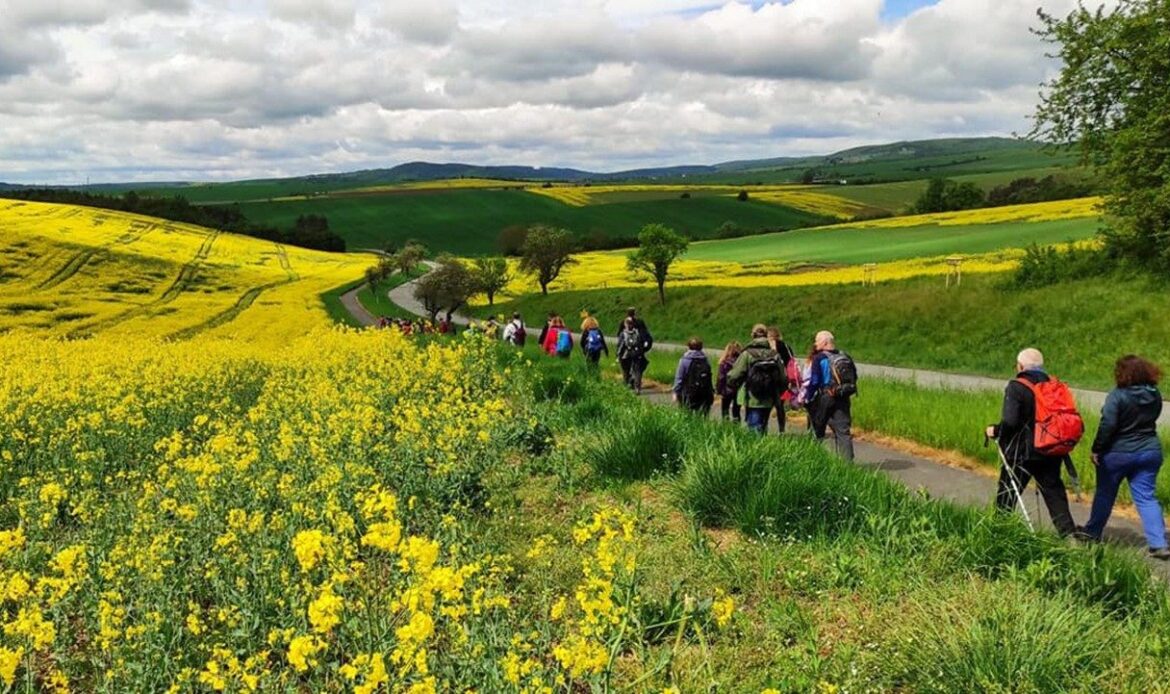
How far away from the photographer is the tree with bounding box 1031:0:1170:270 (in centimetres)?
2111

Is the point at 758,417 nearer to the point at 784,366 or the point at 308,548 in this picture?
the point at 784,366

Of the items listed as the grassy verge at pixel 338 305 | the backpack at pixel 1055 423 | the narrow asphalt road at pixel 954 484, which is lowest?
the grassy verge at pixel 338 305

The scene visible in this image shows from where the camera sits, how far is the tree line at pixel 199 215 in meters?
88.1

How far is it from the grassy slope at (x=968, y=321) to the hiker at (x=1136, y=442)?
12.7 meters

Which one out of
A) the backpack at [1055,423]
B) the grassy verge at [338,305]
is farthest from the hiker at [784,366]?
the grassy verge at [338,305]

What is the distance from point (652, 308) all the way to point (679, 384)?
2725 cm

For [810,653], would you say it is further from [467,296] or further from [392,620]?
[467,296]

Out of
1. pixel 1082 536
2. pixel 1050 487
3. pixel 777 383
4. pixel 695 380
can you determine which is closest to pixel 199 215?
pixel 695 380

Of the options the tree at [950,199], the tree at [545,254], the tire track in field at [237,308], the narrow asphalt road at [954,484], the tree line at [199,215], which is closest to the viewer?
the narrow asphalt road at [954,484]

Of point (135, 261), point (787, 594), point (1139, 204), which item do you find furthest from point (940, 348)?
point (135, 261)

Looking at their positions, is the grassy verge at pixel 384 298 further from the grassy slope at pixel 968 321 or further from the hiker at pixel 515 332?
the hiker at pixel 515 332

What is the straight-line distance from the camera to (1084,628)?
3.88 meters

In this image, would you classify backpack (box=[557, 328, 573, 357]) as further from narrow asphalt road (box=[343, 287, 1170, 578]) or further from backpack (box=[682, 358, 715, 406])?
backpack (box=[682, 358, 715, 406])

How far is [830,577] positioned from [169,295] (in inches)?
2031
